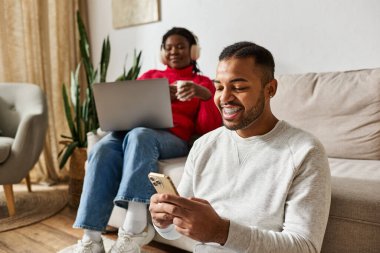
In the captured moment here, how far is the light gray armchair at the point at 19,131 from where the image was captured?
2141 mm

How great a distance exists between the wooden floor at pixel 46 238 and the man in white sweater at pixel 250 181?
87 cm

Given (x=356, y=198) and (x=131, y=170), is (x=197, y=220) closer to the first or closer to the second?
(x=356, y=198)

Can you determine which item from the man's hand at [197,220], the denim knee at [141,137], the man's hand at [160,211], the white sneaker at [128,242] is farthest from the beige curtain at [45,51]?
the man's hand at [197,220]

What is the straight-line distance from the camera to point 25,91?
251cm

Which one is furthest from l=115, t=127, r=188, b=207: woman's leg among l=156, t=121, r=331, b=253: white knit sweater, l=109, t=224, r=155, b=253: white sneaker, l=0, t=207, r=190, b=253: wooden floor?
l=156, t=121, r=331, b=253: white knit sweater

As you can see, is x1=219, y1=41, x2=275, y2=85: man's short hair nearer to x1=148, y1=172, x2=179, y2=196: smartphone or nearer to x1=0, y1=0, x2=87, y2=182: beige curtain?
x1=148, y1=172, x2=179, y2=196: smartphone

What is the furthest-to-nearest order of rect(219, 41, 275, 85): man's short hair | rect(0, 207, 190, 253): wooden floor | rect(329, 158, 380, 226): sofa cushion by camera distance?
rect(0, 207, 190, 253): wooden floor < rect(329, 158, 380, 226): sofa cushion < rect(219, 41, 275, 85): man's short hair

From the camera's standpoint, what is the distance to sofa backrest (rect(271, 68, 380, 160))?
1.56 metres

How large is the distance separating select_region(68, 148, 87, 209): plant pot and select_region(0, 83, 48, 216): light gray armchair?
23 centimetres

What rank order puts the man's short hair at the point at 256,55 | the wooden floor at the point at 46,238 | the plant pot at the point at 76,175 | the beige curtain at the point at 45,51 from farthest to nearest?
the beige curtain at the point at 45,51, the plant pot at the point at 76,175, the wooden floor at the point at 46,238, the man's short hair at the point at 256,55

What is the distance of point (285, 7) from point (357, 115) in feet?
2.59

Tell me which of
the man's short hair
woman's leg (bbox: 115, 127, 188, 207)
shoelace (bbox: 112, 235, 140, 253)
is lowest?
shoelace (bbox: 112, 235, 140, 253)

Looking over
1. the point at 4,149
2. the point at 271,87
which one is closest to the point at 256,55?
the point at 271,87

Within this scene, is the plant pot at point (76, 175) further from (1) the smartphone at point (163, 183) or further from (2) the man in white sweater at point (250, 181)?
(1) the smartphone at point (163, 183)
